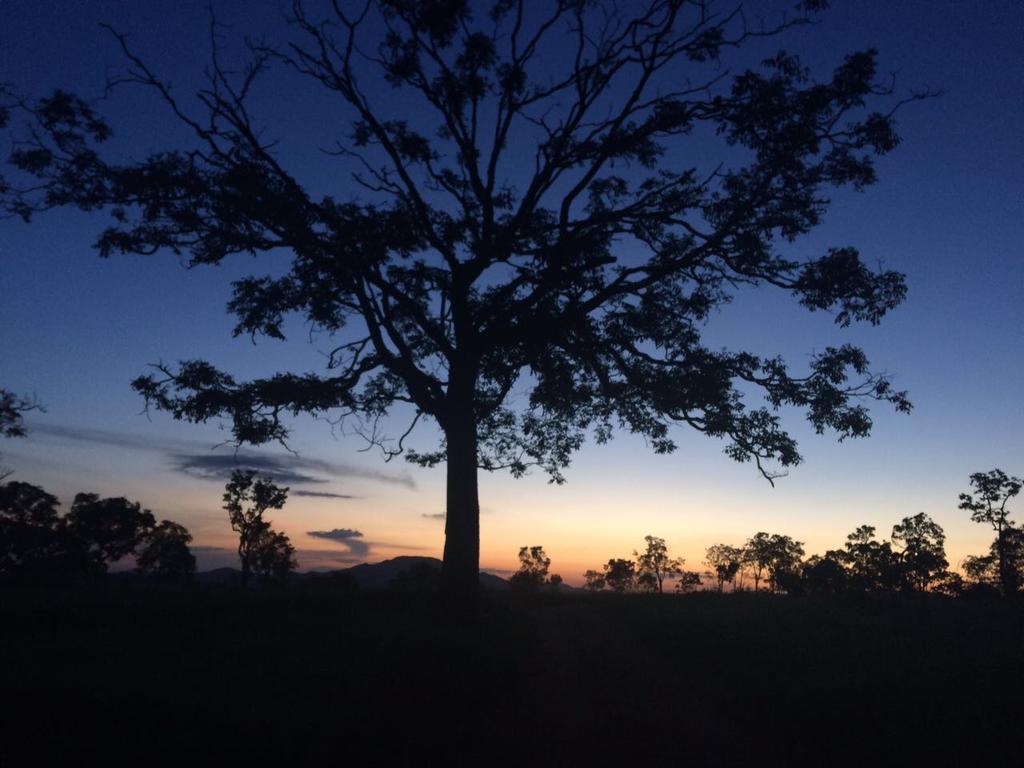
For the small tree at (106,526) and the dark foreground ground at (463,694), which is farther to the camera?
the small tree at (106,526)

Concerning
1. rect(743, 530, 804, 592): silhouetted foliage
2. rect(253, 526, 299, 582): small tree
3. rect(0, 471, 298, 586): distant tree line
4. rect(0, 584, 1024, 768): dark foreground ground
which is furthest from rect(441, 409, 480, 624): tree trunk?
rect(743, 530, 804, 592): silhouetted foliage

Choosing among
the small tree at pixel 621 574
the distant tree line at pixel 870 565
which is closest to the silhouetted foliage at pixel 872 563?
the distant tree line at pixel 870 565

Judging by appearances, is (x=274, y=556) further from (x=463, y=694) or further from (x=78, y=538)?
(x=463, y=694)

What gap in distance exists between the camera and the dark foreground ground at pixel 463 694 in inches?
221

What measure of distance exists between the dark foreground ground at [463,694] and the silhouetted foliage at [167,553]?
6505 centimetres

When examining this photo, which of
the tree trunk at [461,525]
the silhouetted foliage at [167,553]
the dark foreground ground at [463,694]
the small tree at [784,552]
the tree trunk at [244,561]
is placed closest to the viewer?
the dark foreground ground at [463,694]

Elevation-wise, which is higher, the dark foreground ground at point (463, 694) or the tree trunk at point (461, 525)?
the tree trunk at point (461, 525)

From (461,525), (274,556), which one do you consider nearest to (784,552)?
(274,556)

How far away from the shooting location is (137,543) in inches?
2633

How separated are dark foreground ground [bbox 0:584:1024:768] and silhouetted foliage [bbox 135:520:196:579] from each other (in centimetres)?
6505

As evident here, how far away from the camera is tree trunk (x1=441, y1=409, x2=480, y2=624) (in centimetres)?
1409

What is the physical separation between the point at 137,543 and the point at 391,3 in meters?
69.1

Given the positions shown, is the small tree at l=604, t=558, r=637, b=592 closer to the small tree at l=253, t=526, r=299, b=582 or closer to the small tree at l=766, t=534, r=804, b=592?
the small tree at l=766, t=534, r=804, b=592

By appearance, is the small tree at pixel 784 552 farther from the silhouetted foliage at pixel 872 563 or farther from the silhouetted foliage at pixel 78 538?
the silhouetted foliage at pixel 78 538
